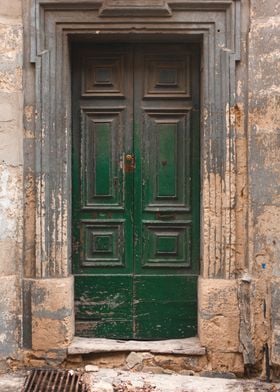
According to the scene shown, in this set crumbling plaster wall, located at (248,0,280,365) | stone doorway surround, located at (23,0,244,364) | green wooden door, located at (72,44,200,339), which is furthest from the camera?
green wooden door, located at (72,44,200,339)

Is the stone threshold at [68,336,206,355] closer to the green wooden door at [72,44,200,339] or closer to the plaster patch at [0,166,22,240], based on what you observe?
the green wooden door at [72,44,200,339]

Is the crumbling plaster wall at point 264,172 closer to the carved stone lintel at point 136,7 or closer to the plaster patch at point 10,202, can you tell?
the carved stone lintel at point 136,7

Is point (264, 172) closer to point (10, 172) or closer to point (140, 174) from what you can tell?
point (140, 174)

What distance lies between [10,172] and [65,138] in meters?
0.54

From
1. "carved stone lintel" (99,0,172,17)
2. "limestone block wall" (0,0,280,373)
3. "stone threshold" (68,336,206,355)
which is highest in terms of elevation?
"carved stone lintel" (99,0,172,17)

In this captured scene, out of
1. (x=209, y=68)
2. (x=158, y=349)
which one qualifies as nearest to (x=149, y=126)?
(x=209, y=68)

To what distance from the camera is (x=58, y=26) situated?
5000 mm

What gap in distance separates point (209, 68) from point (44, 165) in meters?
1.60

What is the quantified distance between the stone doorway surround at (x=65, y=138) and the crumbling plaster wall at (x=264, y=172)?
0.15m

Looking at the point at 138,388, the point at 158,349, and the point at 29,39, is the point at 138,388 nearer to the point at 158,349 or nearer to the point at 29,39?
the point at 158,349

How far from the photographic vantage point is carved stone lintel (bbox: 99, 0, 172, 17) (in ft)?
16.1

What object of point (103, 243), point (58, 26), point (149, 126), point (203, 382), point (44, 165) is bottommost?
point (203, 382)

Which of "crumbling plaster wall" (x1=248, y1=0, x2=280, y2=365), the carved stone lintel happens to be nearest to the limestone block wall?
"crumbling plaster wall" (x1=248, y1=0, x2=280, y2=365)

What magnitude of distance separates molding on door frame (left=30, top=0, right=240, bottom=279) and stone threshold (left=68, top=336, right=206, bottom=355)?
62cm
